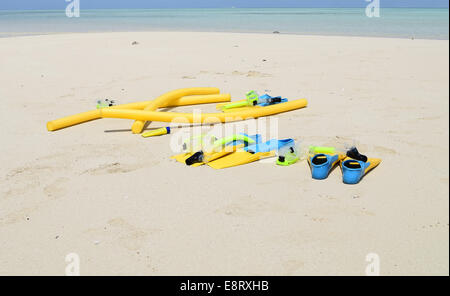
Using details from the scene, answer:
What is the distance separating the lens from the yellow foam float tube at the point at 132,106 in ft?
14.8

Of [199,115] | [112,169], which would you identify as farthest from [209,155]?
[199,115]

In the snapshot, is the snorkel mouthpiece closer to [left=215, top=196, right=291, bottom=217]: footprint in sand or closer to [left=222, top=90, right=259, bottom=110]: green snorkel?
[left=215, top=196, right=291, bottom=217]: footprint in sand

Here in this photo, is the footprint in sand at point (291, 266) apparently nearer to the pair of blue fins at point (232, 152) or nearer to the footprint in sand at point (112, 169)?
the pair of blue fins at point (232, 152)

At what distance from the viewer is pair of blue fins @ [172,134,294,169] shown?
11.4ft

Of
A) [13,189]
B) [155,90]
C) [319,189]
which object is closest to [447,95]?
[319,189]

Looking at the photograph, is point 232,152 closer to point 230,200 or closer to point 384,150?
point 230,200

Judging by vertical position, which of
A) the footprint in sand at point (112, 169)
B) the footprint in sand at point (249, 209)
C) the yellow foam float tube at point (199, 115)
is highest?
the yellow foam float tube at point (199, 115)

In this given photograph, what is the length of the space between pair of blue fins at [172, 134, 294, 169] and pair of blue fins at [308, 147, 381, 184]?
47 cm

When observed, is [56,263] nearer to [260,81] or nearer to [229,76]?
[260,81]

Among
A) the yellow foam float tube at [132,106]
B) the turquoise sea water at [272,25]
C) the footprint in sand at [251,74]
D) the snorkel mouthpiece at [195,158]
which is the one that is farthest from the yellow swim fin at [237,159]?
the footprint in sand at [251,74]

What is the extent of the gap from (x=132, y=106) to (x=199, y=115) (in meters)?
1.04

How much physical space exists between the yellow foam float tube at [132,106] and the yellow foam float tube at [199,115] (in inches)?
15.4

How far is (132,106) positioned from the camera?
501 cm
